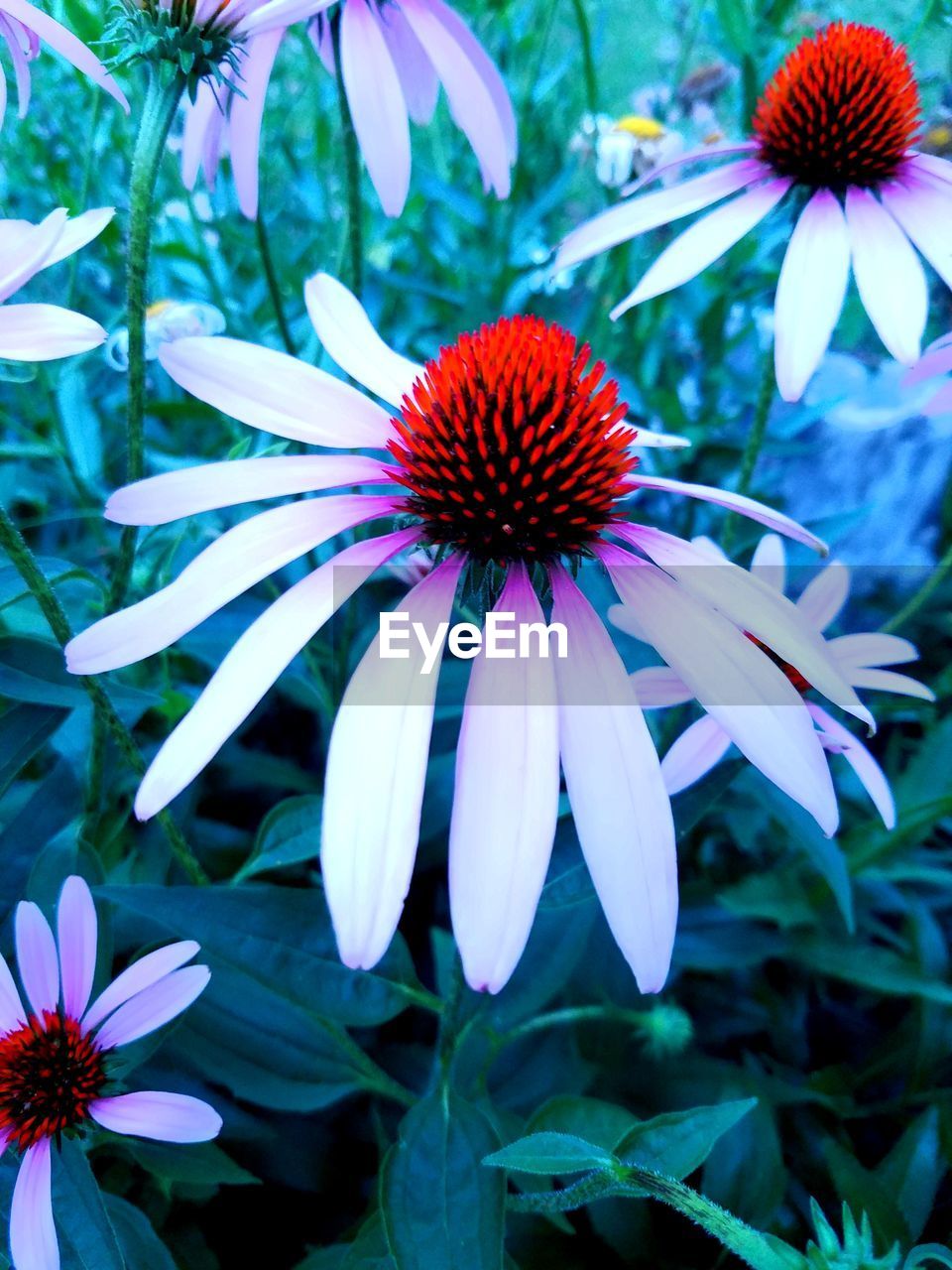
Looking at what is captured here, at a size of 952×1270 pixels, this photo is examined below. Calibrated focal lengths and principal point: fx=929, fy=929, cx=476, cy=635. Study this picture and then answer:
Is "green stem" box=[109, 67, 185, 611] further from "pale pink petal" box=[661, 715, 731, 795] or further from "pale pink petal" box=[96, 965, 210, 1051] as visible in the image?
"pale pink petal" box=[661, 715, 731, 795]

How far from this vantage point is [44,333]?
0.51 m

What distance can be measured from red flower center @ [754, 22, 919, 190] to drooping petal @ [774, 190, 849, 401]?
8 cm

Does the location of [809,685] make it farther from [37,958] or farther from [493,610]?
[37,958]

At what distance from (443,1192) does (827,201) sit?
855mm

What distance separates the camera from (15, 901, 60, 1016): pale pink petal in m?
0.58

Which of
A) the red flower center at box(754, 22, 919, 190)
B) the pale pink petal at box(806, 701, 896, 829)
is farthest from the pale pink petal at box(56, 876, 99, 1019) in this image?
the red flower center at box(754, 22, 919, 190)

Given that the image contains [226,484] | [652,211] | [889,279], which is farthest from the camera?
[652,211]

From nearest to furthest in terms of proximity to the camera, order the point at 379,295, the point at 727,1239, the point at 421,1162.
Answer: the point at 727,1239
the point at 421,1162
the point at 379,295

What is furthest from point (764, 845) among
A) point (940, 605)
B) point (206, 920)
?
point (206, 920)

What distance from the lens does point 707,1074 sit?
34.2 inches

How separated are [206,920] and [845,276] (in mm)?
694

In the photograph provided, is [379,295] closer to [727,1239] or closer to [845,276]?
[845,276]

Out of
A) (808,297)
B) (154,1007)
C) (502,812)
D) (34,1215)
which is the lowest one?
(34,1215)

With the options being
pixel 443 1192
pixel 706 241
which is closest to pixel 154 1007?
pixel 443 1192
